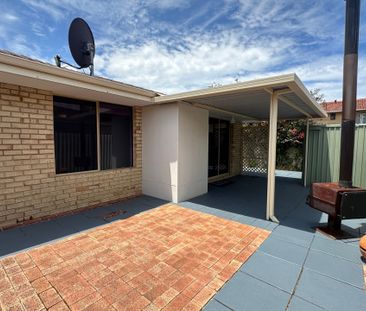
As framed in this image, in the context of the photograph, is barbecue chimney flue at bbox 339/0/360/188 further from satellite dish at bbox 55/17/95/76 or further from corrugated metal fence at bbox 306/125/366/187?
satellite dish at bbox 55/17/95/76

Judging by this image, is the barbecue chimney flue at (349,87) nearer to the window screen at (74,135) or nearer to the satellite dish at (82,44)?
the window screen at (74,135)

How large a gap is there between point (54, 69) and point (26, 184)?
91.6 inches

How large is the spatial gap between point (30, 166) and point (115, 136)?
82.8 inches

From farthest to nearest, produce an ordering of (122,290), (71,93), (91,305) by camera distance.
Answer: (71,93) < (122,290) < (91,305)

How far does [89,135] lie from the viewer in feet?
16.6

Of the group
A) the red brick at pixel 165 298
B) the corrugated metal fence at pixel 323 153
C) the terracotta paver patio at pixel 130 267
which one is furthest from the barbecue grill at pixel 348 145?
the corrugated metal fence at pixel 323 153

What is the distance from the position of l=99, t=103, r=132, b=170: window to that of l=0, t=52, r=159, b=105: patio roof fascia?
103 centimetres

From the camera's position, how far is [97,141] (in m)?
5.21

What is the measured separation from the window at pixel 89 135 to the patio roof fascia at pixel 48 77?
2.29ft

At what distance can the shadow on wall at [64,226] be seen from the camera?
3305mm

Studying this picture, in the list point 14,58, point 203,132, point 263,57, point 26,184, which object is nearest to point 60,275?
point 26,184

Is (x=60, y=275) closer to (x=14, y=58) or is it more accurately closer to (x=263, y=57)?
(x=14, y=58)

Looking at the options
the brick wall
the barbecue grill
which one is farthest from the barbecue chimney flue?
the brick wall

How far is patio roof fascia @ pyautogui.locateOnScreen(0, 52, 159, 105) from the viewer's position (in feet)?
9.84
